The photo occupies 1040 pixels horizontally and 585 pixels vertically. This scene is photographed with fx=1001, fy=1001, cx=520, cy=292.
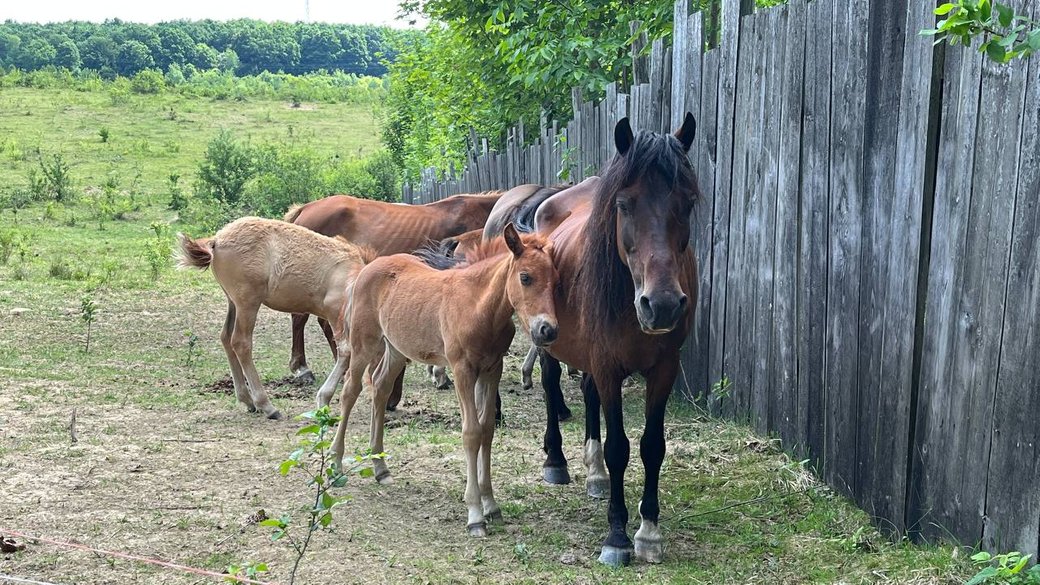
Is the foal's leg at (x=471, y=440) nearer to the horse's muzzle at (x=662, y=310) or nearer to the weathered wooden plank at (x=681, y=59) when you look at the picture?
the horse's muzzle at (x=662, y=310)

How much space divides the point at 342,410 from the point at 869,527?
10.7 feet

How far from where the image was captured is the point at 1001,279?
402cm

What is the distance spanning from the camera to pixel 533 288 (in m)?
5.14

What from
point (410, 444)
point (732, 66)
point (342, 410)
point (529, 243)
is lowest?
point (410, 444)

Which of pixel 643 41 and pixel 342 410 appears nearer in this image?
pixel 342 410

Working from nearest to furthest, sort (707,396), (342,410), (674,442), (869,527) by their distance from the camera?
(869,527) < (342,410) < (674,442) < (707,396)

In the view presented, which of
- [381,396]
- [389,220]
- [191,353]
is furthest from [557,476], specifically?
[191,353]

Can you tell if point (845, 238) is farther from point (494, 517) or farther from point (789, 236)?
point (494, 517)

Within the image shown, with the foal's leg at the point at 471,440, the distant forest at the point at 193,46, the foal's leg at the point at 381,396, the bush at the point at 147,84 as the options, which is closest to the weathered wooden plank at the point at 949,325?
the foal's leg at the point at 471,440

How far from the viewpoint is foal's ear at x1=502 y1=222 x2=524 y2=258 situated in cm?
517

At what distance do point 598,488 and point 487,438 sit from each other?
85cm

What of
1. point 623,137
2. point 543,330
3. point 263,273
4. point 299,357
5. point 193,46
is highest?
point 193,46

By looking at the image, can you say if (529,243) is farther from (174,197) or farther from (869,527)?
(174,197)

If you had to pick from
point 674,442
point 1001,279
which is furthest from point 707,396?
point 1001,279
